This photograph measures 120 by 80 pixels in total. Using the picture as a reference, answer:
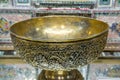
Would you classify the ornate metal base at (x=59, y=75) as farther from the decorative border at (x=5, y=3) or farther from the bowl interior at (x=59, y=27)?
the decorative border at (x=5, y=3)

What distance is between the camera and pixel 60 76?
0.61 metres

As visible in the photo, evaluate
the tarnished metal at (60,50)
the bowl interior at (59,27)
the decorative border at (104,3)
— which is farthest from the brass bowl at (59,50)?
the decorative border at (104,3)

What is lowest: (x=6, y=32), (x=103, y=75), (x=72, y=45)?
(x=103, y=75)

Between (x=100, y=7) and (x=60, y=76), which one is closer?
(x=60, y=76)

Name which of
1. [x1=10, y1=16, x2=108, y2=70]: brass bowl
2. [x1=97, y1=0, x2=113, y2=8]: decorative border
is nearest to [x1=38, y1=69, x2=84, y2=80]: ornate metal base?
[x1=10, y1=16, x2=108, y2=70]: brass bowl

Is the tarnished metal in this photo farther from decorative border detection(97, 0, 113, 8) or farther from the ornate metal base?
decorative border detection(97, 0, 113, 8)

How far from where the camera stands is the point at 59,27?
0.81 m

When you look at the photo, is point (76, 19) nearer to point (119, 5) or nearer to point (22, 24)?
point (22, 24)

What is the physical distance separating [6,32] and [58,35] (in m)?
0.57

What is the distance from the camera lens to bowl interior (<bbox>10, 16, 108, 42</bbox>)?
0.75 meters

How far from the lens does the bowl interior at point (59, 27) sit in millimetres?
752

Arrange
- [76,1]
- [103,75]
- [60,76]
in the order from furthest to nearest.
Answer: [76,1] → [103,75] → [60,76]

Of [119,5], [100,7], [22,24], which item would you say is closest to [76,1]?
[100,7]

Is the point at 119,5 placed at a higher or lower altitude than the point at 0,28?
A: higher
